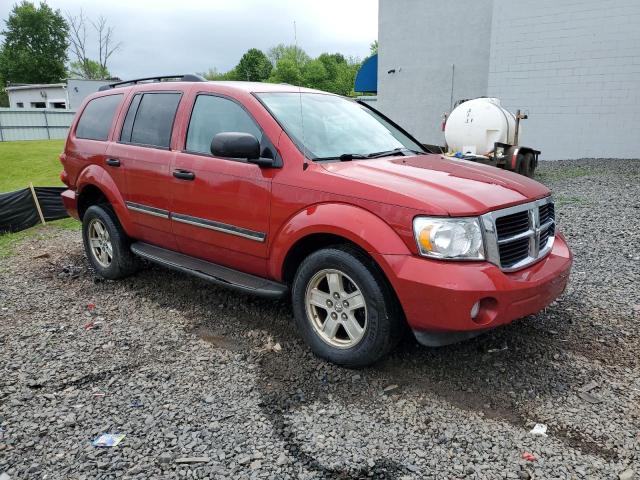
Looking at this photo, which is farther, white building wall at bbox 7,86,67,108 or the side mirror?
white building wall at bbox 7,86,67,108

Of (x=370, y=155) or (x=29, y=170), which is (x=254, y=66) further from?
(x=370, y=155)

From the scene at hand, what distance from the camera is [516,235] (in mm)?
3199

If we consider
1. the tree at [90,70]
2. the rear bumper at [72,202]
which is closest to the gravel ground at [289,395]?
the rear bumper at [72,202]

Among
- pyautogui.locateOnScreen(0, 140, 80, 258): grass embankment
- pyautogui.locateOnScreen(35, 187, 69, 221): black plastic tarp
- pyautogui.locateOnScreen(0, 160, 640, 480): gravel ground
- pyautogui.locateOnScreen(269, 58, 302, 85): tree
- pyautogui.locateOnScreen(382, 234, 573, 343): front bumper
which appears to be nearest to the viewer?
pyautogui.locateOnScreen(0, 160, 640, 480): gravel ground

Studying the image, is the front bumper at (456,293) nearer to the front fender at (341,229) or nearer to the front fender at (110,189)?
the front fender at (341,229)

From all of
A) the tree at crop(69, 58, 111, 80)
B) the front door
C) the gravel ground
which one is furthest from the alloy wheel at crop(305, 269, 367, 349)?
the tree at crop(69, 58, 111, 80)

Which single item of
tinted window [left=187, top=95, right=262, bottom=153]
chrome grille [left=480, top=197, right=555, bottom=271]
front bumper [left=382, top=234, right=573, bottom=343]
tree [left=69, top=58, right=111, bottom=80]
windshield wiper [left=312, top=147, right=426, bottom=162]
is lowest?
front bumper [left=382, top=234, right=573, bottom=343]

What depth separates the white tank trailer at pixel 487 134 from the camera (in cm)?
1064

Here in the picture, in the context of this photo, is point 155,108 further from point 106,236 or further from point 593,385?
point 593,385

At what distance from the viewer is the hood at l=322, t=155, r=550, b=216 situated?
A: 3000mm

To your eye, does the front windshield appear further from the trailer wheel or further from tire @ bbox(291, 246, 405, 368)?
the trailer wheel

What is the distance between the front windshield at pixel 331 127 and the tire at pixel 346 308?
2.73 ft

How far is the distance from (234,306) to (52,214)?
6663 mm

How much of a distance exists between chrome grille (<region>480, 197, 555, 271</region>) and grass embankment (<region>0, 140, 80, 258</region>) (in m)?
7.47
